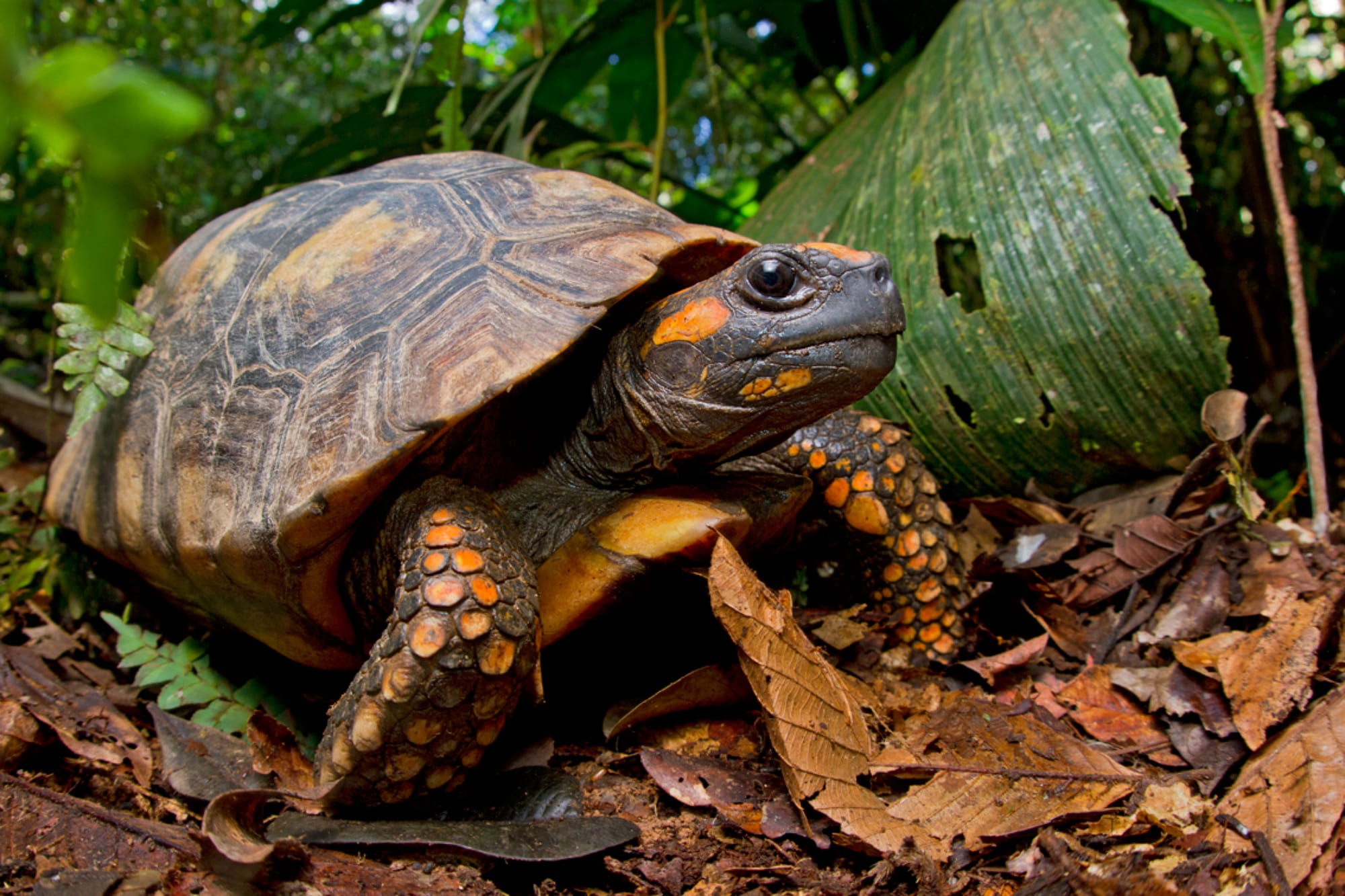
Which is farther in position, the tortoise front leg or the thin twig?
the tortoise front leg

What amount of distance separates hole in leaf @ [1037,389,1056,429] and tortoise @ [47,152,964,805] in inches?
17.5

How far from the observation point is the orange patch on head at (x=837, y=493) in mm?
2545

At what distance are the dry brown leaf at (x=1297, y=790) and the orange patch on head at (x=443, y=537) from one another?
151 cm

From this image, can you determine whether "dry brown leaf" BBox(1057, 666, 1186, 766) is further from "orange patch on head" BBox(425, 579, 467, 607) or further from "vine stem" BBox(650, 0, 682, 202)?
"vine stem" BBox(650, 0, 682, 202)

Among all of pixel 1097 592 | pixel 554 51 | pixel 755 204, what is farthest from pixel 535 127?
pixel 1097 592

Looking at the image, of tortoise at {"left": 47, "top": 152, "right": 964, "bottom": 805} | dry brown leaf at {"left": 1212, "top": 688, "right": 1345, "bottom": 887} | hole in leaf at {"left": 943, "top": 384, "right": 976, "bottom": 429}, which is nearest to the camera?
dry brown leaf at {"left": 1212, "top": 688, "right": 1345, "bottom": 887}

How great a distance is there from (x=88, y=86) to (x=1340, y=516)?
10.8ft

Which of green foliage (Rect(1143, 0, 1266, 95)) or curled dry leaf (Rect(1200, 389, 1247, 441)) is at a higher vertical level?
green foliage (Rect(1143, 0, 1266, 95))

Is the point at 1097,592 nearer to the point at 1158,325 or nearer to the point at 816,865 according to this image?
the point at 1158,325

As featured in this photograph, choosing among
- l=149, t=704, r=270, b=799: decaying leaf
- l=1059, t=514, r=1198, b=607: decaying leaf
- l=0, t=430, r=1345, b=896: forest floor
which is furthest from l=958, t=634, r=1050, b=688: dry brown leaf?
l=149, t=704, r=270, b=799: decaying leaf

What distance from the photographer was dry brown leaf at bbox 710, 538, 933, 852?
66.2 inches

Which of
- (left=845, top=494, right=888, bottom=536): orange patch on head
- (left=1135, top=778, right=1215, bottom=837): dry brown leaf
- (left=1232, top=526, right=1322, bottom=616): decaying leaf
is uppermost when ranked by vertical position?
(left=845, top=494, right=888, bottom=536): orange patch on head

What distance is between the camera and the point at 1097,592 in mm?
2473

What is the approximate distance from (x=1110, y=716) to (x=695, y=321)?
1.31m
